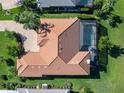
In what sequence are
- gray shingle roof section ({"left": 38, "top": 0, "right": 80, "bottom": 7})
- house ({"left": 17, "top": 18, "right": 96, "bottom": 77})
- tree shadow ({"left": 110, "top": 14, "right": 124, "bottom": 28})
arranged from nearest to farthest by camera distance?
1. house ({"left": 17, "top": 18, "right": 96, "bottom": 77})
2. gray shingle roof section ({"left": 38, "top": 0, "right": 80, "bottom": 7})
3. tree shadow ({"left": 110, "top": 14, "right": 124, "bottom": 28})

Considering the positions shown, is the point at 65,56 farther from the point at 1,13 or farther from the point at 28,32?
the point at 1,13

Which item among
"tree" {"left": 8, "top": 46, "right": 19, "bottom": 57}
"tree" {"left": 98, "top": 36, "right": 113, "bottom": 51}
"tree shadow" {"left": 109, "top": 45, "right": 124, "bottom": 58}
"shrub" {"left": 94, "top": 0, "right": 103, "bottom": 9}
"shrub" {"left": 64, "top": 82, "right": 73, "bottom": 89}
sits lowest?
"shrub" {"left": 64, "top": 82, "right": 73, "bottom": 89}

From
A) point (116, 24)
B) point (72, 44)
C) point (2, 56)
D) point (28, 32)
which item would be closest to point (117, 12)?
point (116, 24)

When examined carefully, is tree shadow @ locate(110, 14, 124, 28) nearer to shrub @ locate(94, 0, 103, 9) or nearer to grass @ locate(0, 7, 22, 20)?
shrub @ locate(94, 0, 103, 9)

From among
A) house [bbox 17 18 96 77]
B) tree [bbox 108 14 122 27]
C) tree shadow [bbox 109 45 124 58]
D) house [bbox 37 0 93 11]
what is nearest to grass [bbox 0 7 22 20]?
house [bbox 37 0 93 11]

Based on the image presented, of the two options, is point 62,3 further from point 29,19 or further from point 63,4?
point 29,19

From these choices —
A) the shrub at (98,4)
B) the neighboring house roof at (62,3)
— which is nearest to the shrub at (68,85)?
the neighboring house roof at (62,3)

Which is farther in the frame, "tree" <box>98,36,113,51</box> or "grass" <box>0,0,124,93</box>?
"grass" <box>0,0,124,93</box>

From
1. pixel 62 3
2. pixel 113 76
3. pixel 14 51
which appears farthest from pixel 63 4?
pixel 113 76
